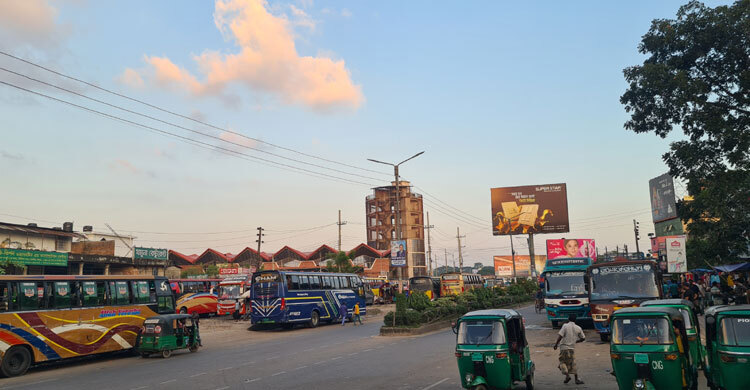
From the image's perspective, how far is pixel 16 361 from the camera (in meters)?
16.3

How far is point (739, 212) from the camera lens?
A: 57.5 ft

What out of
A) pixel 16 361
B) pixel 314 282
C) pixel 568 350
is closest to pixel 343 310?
pixel 314 282

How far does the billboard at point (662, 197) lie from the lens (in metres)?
51.8

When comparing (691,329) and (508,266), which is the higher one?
(508,266)

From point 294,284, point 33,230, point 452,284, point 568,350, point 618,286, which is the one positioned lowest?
point 568,350

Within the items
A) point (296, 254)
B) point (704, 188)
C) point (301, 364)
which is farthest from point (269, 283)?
point (296, 254)

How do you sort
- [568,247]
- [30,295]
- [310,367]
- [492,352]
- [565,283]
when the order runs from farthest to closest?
[568,247] < [565,283] < [30,295] < [310,367] < [492,352]

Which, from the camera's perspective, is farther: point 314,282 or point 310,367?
point 314,282

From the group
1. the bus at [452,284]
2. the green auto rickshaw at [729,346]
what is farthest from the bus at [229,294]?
the green auto rickshaw at [729,346]

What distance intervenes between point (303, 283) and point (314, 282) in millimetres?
1057

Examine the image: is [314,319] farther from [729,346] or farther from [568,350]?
[729,346]

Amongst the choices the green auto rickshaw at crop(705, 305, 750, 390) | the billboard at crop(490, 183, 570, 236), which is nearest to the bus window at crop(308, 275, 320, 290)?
the green auto rickshaw at crop(705, 305, 750, 390)

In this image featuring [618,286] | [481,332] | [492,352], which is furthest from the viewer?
[618,286]

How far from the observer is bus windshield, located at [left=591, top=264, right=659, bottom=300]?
1906 centimetres
